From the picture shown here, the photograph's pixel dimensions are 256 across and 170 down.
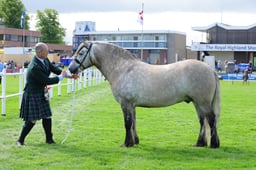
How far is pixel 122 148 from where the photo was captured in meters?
8.44

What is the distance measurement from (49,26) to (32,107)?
99612mm

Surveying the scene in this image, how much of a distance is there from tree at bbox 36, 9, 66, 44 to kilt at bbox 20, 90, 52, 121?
9834cm

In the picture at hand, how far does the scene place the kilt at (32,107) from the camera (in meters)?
8.35

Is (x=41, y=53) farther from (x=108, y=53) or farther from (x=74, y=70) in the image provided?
(x=108, y=53)

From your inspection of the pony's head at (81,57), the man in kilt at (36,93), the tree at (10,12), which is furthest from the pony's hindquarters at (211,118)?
the tree at (10,12)

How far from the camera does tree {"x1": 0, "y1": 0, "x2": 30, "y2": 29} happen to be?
95.6m

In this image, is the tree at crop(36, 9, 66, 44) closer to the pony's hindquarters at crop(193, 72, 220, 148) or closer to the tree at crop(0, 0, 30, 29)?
the tree at crop(0, 0, 30, 29)

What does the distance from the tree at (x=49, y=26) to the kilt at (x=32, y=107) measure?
98.3m

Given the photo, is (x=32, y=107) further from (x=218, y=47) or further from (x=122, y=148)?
(x=218, y=47)

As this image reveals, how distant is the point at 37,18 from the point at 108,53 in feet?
332

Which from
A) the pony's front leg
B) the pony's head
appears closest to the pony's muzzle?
the pony's head

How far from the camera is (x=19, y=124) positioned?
11.5 metres

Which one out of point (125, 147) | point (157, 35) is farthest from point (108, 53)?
point (157, 35)

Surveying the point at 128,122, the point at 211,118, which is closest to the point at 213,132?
the point at 211,118
